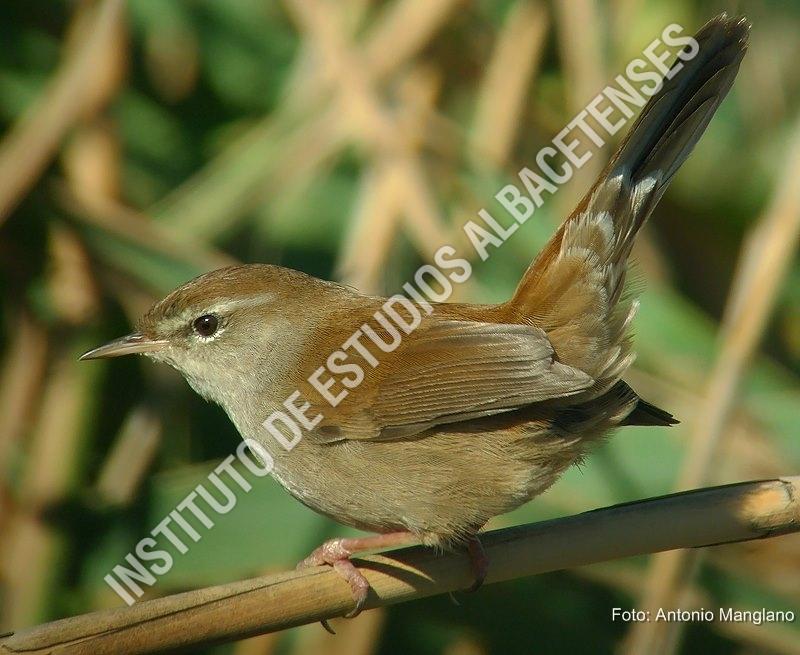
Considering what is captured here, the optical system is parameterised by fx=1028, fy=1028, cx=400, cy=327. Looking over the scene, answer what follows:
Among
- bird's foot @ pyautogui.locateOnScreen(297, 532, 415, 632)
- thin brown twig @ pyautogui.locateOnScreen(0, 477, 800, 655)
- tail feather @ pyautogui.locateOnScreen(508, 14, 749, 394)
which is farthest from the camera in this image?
tail feather @ pyautogui.locateOnScreen(508, 14, 749, 394)

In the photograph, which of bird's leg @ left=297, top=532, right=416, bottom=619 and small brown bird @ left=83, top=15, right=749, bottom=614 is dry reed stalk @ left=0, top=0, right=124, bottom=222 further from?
bird's leg @ left=297, top=532, right=416, bottom=619

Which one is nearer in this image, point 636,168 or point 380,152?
point 636,168

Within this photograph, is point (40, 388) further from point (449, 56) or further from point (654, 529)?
point (654, 529)

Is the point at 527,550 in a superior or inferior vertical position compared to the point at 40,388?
inferior

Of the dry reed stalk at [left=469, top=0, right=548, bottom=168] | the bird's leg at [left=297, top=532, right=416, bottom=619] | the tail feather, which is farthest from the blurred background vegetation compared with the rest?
the tail feather

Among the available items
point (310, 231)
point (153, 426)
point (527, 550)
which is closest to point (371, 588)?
point (527, 550)
